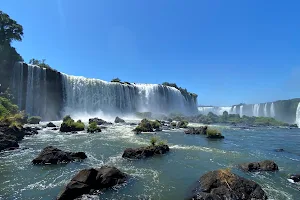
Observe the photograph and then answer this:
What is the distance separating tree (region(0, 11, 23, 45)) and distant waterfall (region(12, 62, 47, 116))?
1063 centimetres

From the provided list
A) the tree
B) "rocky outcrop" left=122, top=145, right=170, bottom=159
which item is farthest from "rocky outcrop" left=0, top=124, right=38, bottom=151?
the tree

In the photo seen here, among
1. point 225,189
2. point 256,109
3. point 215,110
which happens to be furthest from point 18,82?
point 215,110

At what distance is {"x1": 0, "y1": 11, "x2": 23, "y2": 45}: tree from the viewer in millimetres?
56231

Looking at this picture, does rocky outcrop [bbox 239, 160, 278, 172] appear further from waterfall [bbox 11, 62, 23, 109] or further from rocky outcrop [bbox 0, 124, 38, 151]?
waterfall [bbox 11, 62, 23, 109]

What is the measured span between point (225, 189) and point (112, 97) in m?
57.7

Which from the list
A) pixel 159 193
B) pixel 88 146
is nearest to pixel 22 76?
pixel 88 146

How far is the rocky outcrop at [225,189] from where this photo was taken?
34.3 feet

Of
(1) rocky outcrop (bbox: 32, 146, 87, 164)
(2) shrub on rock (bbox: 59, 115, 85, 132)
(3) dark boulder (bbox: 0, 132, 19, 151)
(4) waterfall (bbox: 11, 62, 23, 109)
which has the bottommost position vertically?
(1) rocky outcrop (bbox: 32, 146, 87, 164)

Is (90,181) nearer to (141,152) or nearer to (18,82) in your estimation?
(141,152)

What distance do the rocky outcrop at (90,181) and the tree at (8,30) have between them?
182ft

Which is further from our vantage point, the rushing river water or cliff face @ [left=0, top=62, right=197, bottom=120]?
cliff face @ [left=0, top=62, right=197, bottom=120]

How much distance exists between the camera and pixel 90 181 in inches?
452

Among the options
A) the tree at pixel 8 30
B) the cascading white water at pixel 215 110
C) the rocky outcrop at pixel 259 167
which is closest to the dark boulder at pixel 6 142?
the rocky outcrop at pixel 259 167

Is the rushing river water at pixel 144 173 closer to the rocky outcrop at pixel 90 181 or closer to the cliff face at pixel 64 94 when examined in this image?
the rocky outcrop at pixel 90 181
